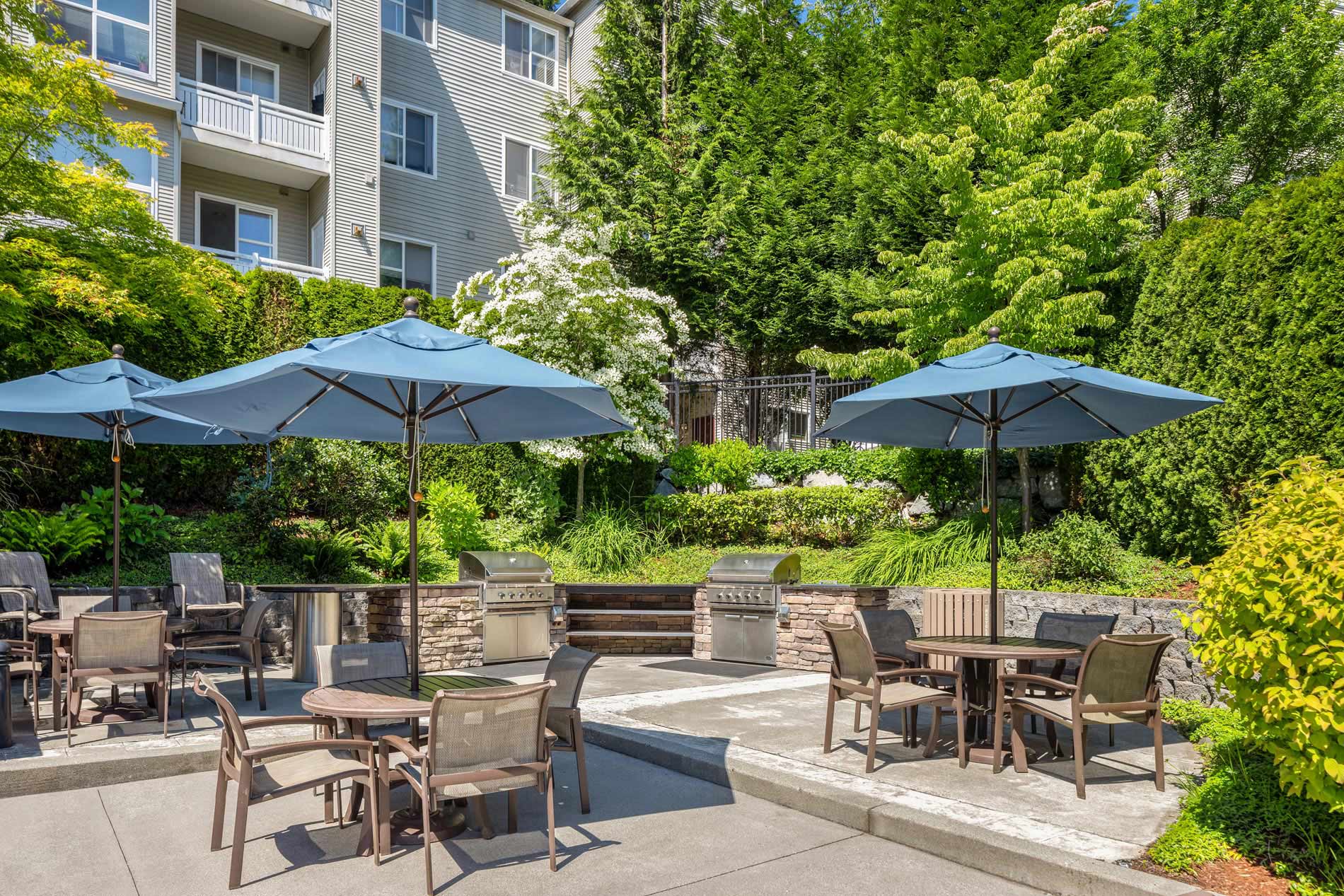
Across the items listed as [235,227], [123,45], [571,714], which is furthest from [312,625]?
[123,45]

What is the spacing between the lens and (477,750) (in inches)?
159

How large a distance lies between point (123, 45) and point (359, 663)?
53.1ft

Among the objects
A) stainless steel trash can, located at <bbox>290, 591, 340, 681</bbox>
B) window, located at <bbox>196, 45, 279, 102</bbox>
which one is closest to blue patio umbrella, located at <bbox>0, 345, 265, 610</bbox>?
stainless steel trash can, located at <bbox>290, 591, 340, 681</bbox>

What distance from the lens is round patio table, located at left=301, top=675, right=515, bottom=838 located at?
4250 mm

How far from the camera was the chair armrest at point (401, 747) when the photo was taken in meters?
4.03

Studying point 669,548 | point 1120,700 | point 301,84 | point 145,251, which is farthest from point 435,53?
point 1120,700

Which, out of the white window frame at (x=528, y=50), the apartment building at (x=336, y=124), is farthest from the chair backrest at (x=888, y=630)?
the white window frame at (x=528, y=50)

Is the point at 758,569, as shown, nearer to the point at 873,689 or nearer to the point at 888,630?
the point at 888,630

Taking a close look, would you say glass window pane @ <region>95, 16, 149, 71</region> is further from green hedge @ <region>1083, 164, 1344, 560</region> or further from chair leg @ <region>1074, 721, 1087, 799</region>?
chair leg @ <region>1074, 721, 1087, 799</region>

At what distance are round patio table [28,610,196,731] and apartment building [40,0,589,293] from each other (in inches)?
425

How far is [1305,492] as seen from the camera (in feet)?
13.8

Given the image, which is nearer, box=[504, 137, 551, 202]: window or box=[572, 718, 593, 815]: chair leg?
box=[572, 718, 593, 815]: chair leg

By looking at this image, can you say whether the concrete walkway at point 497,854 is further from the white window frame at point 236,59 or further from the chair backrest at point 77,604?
the white window frame at point 236,59

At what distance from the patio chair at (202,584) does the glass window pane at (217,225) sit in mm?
11516
